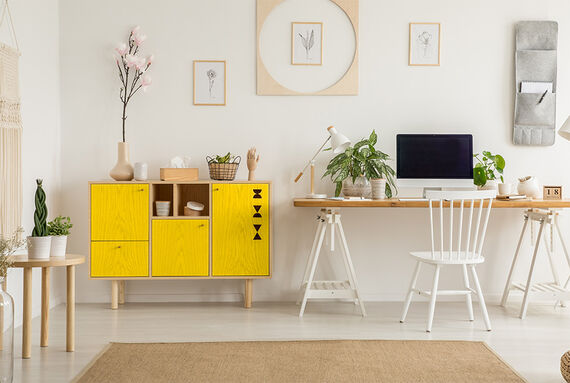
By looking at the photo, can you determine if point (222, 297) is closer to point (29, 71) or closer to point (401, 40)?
point (29, 71)

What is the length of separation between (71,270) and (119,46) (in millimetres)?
1862

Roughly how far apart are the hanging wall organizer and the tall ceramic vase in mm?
2785

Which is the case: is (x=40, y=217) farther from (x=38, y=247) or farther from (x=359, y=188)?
(x=359, y=188)

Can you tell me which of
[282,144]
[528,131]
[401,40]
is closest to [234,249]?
[282,144]

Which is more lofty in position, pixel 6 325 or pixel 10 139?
pixel 10 139

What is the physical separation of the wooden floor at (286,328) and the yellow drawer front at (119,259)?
0.27 meters

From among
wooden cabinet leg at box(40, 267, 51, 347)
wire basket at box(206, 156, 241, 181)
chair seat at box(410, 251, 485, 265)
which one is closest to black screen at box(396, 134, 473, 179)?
chair seat at box(410, 251, 485, 265)

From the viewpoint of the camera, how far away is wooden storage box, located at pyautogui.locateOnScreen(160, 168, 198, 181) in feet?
13.6

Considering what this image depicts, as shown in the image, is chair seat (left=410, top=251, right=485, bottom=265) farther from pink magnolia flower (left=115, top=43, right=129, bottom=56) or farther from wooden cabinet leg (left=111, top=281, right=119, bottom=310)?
pink magnolia flower (left=115, top=43, right=129, bottom=56)

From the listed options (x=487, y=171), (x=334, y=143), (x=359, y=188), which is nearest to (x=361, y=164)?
(x=359, y=188)

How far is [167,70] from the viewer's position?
175 inches

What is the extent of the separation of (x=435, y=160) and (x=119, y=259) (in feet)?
7.53

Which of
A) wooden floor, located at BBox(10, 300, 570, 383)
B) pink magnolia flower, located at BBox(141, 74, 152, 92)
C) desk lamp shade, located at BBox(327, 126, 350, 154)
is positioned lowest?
wooden floor, located at BBox(10, 300, 570, 383)

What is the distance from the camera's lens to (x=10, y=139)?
347 cm
